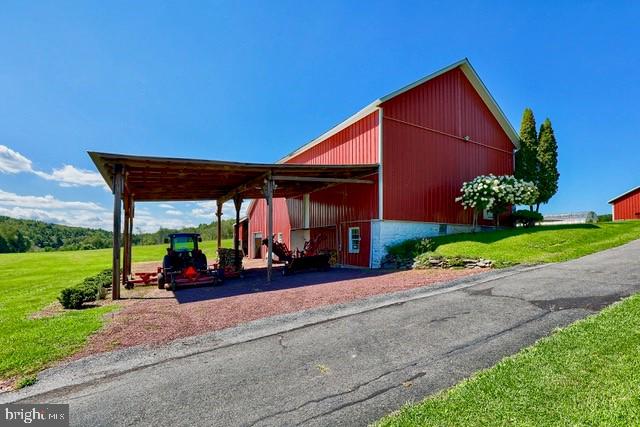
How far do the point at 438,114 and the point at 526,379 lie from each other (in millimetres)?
15540

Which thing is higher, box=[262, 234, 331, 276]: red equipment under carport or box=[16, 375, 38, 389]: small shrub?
box=[262, 234, 331, 276]: red equipment under carport

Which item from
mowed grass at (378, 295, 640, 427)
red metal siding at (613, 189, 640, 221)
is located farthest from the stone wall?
red metal siding at (613, 189, 640, 221)

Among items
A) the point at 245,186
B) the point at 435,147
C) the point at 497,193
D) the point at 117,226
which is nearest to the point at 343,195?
the point at 245,186

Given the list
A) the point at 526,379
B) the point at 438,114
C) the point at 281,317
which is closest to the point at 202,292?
the point at 281,317

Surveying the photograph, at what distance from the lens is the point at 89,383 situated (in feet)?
14.9

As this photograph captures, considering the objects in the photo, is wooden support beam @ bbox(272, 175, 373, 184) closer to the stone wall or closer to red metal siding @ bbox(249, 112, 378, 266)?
red metal siding @ bbox(249, 112, 378, 266)

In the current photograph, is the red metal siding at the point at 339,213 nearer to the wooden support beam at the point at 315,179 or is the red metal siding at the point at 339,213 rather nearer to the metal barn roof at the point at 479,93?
the wooden support beam at the point at 315,179

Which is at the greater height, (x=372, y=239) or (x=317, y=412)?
(x=372, y=239)

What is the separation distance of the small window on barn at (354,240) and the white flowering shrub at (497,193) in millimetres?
5591

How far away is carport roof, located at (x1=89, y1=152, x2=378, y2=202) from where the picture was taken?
11133 millimetres

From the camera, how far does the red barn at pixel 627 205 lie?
2809 cm

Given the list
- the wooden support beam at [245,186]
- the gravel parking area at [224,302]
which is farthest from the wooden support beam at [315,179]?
the gravel parking area at [224,302]

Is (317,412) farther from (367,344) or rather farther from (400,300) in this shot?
(400,300)

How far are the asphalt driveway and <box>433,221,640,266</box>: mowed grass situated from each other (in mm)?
4179
